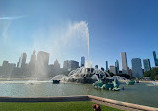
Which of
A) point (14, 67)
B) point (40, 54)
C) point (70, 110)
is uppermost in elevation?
point (40, 54)

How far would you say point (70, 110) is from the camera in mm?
7574

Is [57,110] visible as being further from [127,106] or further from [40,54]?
[40,54]

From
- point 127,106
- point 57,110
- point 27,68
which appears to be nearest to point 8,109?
point 57,110

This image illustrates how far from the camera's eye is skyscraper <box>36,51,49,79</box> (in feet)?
485

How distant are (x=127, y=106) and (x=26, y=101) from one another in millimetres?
9227

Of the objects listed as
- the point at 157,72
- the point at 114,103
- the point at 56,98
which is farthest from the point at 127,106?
the point at 157,72

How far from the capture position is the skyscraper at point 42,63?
485 ft

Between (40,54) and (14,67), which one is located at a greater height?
(40,54)

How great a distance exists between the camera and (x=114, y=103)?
8.91m

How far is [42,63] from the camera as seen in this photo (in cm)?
16238

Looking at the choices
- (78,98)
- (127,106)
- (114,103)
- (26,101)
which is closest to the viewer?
(127,106)

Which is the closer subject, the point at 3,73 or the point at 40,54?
the point at 3,73

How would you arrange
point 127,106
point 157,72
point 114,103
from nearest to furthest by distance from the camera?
point 127,106 → point 114,103 → point 157,72

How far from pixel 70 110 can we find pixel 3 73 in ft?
405
